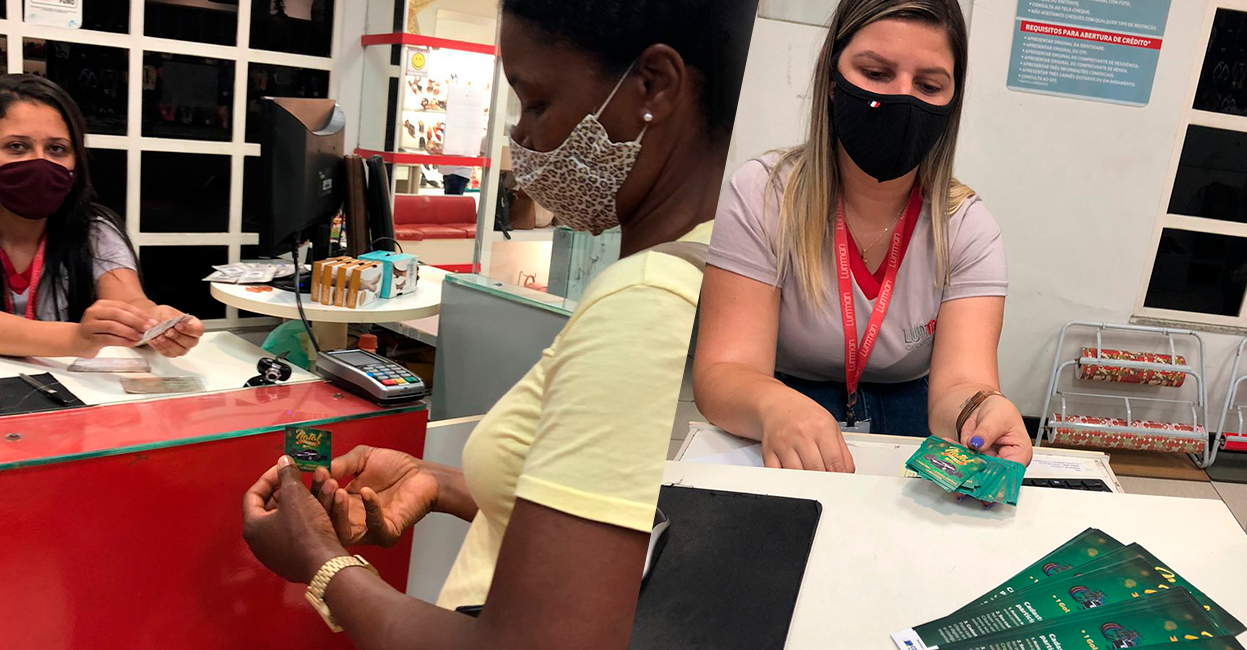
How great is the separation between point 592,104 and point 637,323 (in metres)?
0.11

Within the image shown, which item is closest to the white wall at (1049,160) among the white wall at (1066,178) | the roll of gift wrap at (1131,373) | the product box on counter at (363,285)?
the white wall at (1066,178)

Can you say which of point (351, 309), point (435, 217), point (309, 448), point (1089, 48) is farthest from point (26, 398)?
point (1089, 48)

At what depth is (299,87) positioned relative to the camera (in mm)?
3963

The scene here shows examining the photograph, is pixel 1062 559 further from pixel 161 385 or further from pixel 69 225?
pixel 69 225

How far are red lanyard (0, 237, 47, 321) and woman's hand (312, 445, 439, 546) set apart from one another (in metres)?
1.23

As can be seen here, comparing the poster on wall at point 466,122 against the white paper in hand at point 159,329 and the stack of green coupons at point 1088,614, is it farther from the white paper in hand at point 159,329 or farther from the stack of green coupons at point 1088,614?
the white paper in hand at point 159,329

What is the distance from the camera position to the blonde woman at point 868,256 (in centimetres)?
133

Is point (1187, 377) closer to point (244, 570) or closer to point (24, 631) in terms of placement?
point (244, 570)

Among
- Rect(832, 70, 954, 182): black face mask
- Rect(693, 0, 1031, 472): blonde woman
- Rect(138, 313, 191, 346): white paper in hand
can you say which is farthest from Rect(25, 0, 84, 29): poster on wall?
Rect(832, 70, 954, 182): black face mask

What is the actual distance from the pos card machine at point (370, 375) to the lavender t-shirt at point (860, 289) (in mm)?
530

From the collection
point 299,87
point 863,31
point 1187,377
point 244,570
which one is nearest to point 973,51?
point 1187,377

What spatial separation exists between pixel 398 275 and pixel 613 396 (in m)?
0.91

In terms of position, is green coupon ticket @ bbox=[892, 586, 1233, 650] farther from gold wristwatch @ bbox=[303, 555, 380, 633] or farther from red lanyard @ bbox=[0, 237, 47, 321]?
red lanyard @ bbox=[0, 237, 47, 321]

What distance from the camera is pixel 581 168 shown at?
0.43 m
